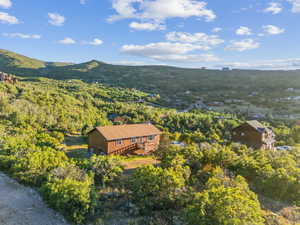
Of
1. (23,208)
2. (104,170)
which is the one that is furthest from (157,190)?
(23,208)

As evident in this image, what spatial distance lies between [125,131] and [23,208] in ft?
42.2

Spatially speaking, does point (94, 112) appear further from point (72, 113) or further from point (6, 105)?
point (6, 105)

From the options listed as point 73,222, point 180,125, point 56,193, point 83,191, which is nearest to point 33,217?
point 56,193

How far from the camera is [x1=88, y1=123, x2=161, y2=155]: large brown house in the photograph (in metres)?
20.1

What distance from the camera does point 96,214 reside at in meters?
9.68

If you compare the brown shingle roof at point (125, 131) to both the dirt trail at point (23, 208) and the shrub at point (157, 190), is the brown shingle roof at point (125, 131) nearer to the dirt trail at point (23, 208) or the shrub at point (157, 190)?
the dirt trail at point (23, 208)

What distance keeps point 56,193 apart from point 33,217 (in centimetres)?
139

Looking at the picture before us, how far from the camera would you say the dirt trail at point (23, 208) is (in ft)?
29.1

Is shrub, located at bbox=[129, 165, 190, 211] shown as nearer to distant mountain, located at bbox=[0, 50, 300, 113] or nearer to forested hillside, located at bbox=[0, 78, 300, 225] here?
forested hillside, located at bbox=[0, 78, 300, 225]

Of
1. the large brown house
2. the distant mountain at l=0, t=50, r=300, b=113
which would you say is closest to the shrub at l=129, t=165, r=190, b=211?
the large brown house

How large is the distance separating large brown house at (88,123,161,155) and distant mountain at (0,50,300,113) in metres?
44.6

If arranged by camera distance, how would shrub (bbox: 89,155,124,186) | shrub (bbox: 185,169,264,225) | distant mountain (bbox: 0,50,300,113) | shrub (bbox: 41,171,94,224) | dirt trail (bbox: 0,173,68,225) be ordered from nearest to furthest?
shrub (bbox: 185,169,264,225)
dirt trail (bbox: 0,173,68,225)
shrub (bbox: 41,171,94,224)
shrub (bbox: 89,155,124,186)
distant mountain (bbox: 0,50,300,113)

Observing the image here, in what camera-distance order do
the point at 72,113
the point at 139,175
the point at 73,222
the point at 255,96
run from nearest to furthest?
the point at 73,222
the point at 139,175
the point at 72,113
the point at 255,96

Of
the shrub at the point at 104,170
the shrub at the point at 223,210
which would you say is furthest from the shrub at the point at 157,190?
the shrub at the point at 104,170
